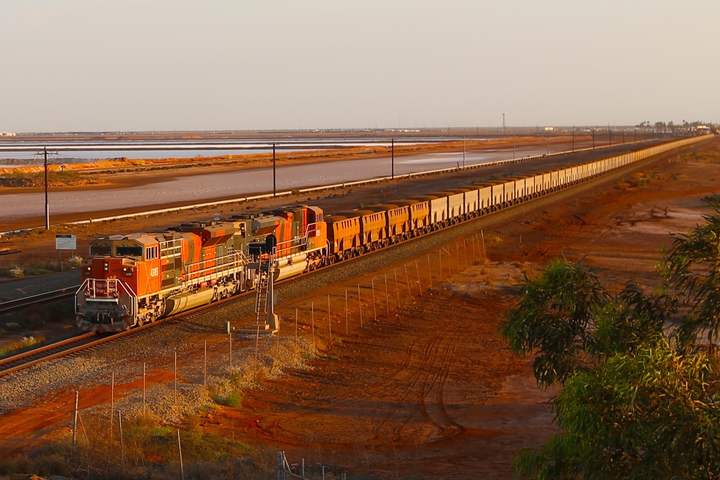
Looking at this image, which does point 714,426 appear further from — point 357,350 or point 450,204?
point 450,204

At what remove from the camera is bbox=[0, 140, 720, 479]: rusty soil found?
78.8 feet

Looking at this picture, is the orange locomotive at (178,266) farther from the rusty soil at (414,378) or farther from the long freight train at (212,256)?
the rusty soil at (414,378)

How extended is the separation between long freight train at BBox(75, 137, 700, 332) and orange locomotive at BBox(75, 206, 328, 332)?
3 centimetres

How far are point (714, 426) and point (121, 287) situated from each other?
24194mm

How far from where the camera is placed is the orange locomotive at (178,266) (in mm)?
32750

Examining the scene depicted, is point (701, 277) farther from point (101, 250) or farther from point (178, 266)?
point (178, 266)

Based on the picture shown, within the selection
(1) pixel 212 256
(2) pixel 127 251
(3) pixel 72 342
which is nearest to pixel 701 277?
(2) pixel 127 251

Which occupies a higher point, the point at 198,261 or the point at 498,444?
the point at 198,261

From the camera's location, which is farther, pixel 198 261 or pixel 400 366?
pixel 198 261

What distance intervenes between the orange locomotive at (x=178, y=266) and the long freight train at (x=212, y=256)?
35 mm

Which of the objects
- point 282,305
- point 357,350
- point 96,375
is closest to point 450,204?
point 282,305

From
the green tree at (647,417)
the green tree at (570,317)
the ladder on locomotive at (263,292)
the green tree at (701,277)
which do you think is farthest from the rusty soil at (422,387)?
the green tree at (647,417)

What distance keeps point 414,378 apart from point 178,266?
33.9ft

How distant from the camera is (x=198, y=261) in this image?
37.3 meters
